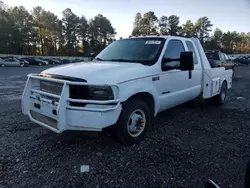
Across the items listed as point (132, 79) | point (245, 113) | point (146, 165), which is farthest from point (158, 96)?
point (245, 113)

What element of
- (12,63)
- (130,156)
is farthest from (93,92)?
(12,63)

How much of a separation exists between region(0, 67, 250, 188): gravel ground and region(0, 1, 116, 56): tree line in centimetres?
6595

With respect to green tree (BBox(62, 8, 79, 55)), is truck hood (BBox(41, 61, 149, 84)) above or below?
below

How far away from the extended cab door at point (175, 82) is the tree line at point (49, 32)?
66.1m

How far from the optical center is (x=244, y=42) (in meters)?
112

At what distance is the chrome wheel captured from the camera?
11.3 ft

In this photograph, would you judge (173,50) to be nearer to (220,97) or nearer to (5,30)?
(220,97)

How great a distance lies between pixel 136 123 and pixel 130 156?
23.0 inches

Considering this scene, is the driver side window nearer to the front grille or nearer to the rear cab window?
the rear cab window

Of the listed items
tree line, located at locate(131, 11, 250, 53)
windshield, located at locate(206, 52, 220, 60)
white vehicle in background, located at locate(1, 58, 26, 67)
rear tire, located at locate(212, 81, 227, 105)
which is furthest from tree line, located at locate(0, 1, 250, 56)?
rear tire, located at locate(212, 81, 227, 105)

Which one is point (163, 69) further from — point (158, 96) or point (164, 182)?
point (164, 182)

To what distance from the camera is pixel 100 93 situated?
9.85ft

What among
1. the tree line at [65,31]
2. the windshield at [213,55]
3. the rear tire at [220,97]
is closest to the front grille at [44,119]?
the rear tire at [220,97]

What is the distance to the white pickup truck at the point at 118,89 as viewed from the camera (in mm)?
2918
